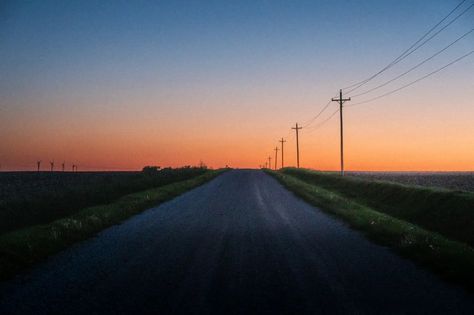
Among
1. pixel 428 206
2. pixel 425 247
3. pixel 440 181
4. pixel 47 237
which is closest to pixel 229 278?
pixel 425 247

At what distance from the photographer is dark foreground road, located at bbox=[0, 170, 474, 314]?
24.3 feet

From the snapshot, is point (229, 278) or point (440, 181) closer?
point (229, 278)

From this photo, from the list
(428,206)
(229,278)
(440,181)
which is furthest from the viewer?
(440,181)

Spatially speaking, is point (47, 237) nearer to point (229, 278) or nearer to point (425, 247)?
point (229, 278)

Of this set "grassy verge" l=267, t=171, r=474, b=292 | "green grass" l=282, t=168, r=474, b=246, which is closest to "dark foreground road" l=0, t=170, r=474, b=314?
"grassy verge" l=267, t=171, r=474, b=292

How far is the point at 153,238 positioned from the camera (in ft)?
45.3

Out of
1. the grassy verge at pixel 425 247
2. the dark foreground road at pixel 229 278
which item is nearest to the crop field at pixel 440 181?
the grassy verge at pixel 425 247

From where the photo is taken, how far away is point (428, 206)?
75.5ft

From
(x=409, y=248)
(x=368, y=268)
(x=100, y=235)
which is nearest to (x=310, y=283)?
(x=368, y=268)

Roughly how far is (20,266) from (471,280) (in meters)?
8.94

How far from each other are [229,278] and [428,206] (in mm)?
16629

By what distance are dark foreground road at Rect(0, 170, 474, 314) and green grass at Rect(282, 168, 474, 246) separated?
6243mm

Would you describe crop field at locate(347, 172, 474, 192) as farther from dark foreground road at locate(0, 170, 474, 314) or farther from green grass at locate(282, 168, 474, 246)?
dark foreground road at locate(0, 170, 474, 314)

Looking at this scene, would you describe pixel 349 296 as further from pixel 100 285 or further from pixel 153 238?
pixel 153 238
